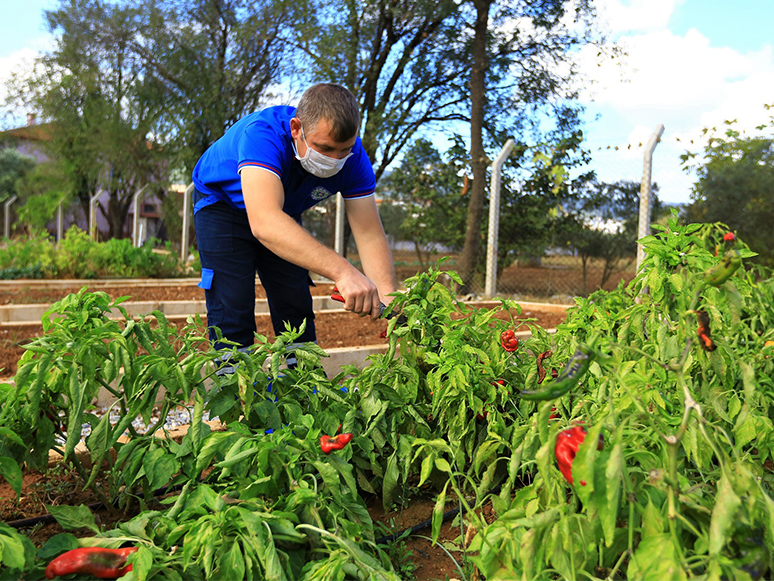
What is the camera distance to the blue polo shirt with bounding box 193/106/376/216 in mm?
2311

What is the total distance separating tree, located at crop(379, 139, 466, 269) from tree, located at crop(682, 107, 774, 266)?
3.75 m

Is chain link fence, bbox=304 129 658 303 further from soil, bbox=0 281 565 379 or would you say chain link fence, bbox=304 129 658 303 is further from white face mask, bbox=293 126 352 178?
white face mask, bbox=293 126 352 178

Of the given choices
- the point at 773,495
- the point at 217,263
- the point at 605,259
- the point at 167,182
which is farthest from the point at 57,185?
the point at 773,495

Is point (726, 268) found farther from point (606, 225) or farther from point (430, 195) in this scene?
point (430, 195)

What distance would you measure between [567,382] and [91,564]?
1.06 m

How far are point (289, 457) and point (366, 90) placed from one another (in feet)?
38.2

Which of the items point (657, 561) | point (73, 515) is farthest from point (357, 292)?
point (657, 561)

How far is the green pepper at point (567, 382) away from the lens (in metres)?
0.84

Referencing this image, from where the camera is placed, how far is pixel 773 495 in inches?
58.3

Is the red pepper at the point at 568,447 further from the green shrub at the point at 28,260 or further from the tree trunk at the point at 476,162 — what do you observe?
the green shrub at the point at 28,260

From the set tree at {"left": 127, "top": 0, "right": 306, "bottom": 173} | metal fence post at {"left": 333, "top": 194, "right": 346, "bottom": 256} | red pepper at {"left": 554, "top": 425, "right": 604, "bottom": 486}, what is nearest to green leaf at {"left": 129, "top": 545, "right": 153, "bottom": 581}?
red pepper at {"left": 554, "top": 425, "right": 604, "bottom": 486}

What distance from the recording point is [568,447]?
982mm

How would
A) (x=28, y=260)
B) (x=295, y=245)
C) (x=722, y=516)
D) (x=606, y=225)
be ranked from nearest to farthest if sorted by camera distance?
(x=722, y=516)
(x=295, y=245)
(x=28, y=260)
(x=606, y=225)

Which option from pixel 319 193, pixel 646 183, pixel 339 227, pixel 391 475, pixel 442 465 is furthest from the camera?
pixel 339 227
